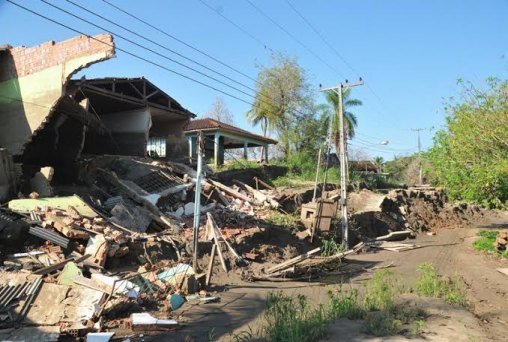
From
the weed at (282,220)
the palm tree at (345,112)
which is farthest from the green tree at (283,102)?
the weed at (282,220)

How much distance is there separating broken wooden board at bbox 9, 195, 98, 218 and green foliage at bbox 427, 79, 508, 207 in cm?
1409

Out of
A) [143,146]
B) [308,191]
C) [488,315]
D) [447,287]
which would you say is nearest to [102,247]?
[447,287]

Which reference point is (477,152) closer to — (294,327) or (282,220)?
(282,220)

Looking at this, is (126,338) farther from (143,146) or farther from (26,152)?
(143,146)

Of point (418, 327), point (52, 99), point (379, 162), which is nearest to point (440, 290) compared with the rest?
point (418, 327)

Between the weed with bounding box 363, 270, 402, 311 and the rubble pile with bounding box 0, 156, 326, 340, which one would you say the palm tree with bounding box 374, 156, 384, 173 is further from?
the weed with bounding box 363, 270, 402, 311

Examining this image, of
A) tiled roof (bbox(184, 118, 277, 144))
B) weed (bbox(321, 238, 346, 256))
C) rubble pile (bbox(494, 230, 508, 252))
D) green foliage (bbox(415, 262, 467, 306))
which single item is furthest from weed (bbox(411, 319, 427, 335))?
tiled roof (bbox(184, 118, 277, 144))

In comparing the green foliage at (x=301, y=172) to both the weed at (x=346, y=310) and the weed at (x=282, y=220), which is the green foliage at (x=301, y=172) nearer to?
the weed at (x=282, y=220)

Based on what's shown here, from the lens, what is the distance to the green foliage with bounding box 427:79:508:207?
58.0 ft

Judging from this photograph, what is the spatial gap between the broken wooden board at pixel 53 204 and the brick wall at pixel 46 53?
207 inches

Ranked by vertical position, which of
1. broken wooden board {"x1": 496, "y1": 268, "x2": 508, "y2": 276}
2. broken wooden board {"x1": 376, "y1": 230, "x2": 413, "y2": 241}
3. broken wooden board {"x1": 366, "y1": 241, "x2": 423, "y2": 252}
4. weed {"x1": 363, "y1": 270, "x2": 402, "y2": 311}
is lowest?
broken wooden board {"x1": 496, "y1": 268, "x2": 508, "y2": 276}

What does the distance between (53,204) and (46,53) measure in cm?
673

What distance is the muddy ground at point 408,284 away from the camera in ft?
24.7

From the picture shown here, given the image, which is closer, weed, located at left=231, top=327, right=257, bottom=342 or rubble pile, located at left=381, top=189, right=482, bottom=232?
weed, located at left=231, top=327, right=257, bottom=342
